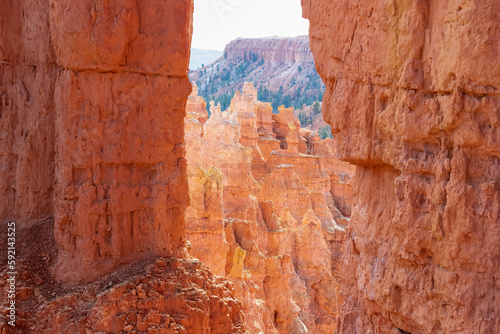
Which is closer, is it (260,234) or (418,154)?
(418,154)

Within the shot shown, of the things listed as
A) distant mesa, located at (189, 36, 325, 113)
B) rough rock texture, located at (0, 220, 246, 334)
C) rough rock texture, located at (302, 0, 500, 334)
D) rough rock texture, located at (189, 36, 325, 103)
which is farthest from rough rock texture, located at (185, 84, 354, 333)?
rough rock texture, located at (189, 36, 325, 103)

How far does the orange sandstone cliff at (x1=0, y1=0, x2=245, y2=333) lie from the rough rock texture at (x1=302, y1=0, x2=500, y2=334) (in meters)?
3.33

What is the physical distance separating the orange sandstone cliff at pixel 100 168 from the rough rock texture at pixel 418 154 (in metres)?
3.33

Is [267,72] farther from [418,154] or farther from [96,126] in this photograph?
[418,154]

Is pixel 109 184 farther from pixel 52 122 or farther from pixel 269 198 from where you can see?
pixel 269 198

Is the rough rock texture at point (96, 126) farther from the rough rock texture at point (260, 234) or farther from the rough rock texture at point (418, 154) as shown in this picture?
the rough rock texture at point (260, 234)

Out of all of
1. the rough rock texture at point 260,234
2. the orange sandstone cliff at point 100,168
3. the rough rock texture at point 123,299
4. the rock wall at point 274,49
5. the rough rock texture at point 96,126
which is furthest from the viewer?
the rock wall at point 274,49

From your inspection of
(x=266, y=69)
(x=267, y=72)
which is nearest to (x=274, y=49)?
(x=266, y=69)

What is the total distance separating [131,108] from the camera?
6980 millimetres

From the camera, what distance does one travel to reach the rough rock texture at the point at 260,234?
1137cm

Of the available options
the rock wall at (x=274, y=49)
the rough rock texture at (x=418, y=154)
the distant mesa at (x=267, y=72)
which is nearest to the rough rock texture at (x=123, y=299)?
the rough rock texture at (x=418, y=154)

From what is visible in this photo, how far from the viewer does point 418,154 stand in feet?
10.7

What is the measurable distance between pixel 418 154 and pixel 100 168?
477cm

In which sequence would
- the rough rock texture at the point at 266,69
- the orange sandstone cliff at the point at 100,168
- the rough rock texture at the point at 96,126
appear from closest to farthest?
the orange sandstone cliff at the point at 100,168, the rough rock texture at the point at 96,126, the rough rock texture at the point at 266,69
